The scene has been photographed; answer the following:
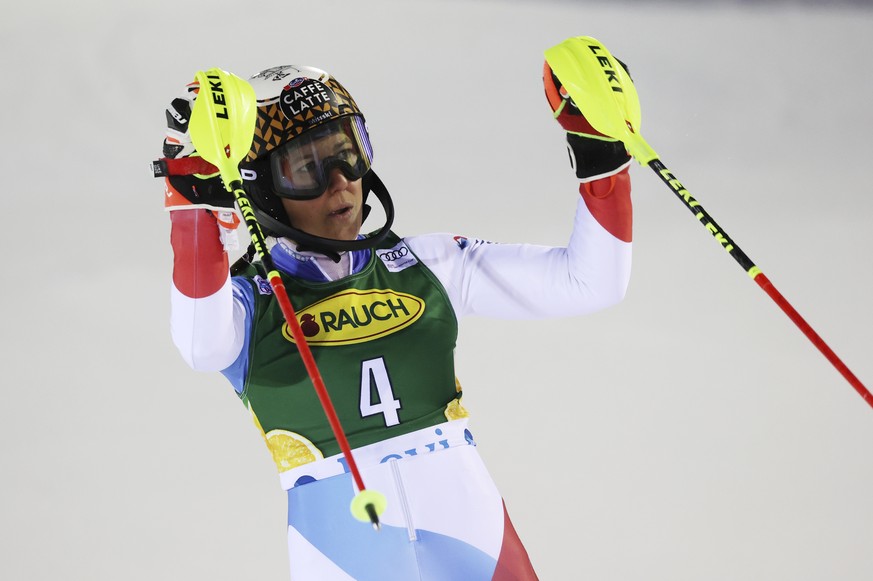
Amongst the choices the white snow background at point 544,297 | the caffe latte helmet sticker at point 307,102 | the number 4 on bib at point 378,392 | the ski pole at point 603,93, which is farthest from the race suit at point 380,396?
the white snow background at point 544,297

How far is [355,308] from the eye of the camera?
2.02 metres

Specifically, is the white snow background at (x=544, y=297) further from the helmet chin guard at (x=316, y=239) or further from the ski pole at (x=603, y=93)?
the ski pole at (x=603, y=93)

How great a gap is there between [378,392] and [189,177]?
475mm

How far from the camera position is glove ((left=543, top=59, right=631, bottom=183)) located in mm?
1988

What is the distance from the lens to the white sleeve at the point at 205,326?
5.98 ft

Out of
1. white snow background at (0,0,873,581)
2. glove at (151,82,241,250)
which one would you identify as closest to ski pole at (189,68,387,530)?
glove at (151,82,241,250)

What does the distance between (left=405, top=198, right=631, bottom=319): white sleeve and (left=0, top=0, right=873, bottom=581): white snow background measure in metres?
1.05

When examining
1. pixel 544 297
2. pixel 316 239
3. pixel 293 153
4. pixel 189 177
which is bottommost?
pixel 544 297

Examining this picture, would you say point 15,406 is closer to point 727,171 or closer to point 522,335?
point 522,335

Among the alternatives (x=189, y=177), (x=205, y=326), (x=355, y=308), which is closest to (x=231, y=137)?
(x=189, y=177)

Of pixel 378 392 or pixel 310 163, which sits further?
pixel 310 163

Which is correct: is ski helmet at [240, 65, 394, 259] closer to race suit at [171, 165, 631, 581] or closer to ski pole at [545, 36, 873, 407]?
race suit at [171, 165, 631, 581]

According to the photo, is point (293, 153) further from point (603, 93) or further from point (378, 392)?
point (603, 93)

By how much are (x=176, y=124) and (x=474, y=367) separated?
6.10ft
